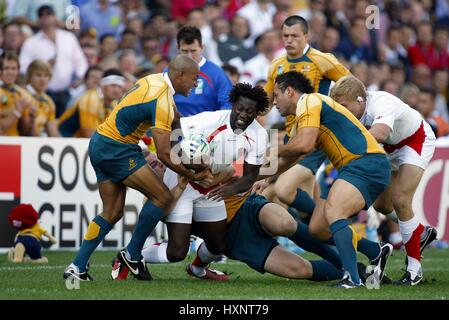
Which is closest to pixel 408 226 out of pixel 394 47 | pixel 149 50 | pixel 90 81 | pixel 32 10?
pixel 90 81

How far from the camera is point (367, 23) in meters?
19.1

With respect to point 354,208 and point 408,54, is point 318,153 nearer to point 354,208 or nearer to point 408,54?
point 354,208

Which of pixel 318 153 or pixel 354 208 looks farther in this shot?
pixel 318 153

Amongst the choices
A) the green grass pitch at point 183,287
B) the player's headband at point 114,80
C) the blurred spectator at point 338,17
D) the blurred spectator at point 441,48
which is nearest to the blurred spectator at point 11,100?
the player's headband at point 114,80

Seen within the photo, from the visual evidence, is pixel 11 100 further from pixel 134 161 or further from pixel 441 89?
pixel 441 89

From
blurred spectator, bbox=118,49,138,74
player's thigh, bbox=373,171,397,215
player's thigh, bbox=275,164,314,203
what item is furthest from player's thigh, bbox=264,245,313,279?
blurred spectator, bbox=118,49,138,74

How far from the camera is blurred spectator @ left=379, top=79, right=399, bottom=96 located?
711 inches

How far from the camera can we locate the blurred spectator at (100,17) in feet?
56.7

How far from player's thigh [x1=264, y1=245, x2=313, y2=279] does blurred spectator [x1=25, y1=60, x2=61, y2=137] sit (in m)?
5.95

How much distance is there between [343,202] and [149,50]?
9.04 m

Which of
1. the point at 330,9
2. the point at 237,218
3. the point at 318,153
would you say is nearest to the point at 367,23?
the point at 330,9

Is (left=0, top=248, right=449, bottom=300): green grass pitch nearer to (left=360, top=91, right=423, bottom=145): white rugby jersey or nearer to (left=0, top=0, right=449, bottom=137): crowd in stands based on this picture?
(left=360, top=91, right=423, bottom=145): white rugby jersey

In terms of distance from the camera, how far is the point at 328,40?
18.8 m
